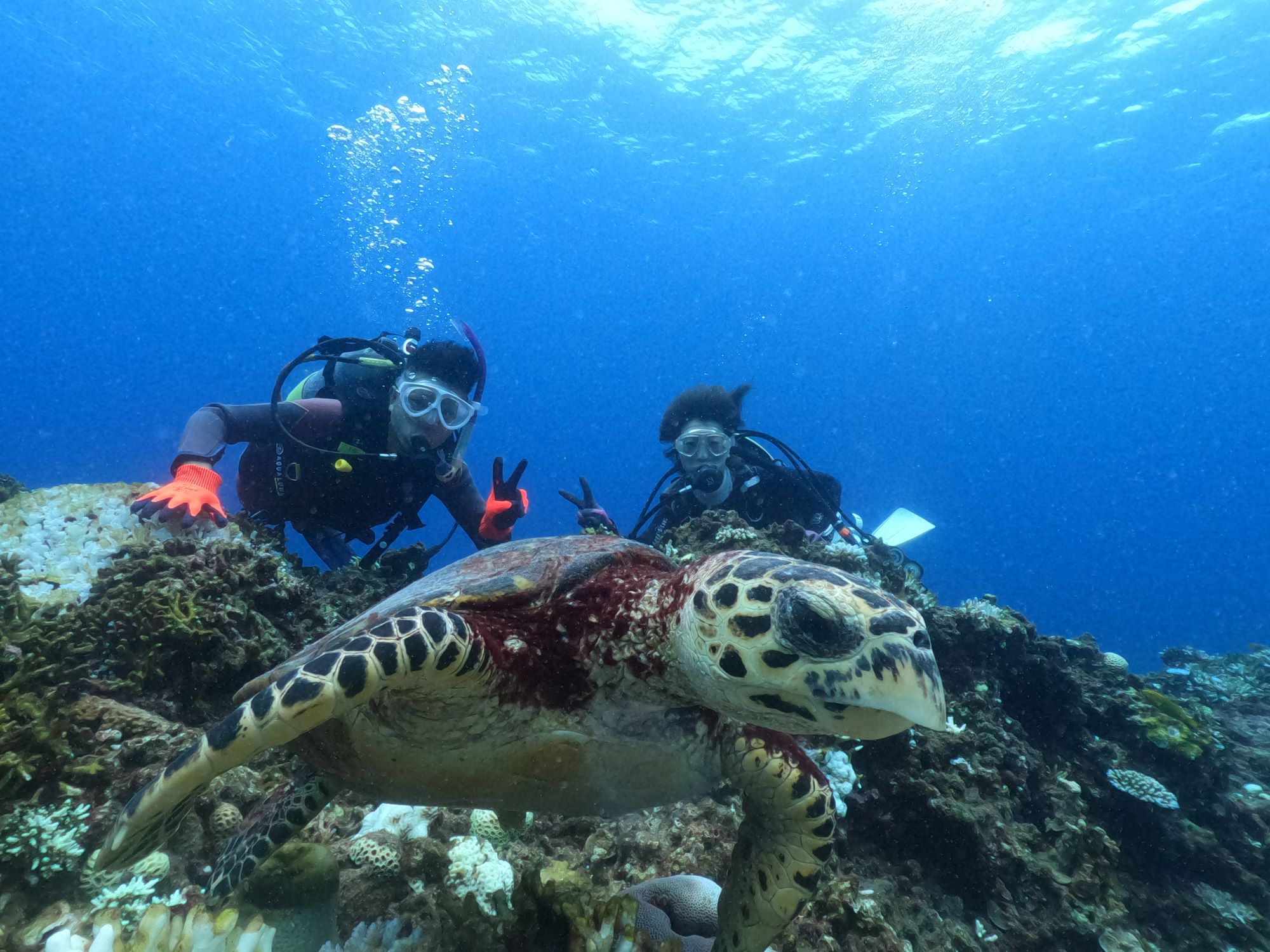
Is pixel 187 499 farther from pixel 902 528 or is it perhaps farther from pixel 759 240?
pixel 759 240

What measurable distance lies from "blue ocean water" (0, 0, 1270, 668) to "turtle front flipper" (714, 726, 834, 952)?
27955mm

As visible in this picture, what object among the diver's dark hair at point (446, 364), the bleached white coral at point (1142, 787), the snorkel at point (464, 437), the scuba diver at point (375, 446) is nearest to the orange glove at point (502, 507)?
the scuba diver at point (375, 446)

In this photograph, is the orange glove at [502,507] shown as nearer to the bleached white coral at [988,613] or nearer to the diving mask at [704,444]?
the diving mask at [704,444]

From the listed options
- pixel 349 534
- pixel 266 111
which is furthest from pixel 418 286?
pixel 349 534

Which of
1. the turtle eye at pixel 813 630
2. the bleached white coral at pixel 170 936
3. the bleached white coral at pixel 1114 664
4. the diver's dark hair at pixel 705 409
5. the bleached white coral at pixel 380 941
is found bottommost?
the bleached white coral at pixel 380 941

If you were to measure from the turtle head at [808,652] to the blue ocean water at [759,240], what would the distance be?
27.8m

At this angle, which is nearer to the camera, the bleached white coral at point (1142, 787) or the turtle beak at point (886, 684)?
the turtle beak at point (886, 684)

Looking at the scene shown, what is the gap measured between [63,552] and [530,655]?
3851mm

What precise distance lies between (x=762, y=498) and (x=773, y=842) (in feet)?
18.5

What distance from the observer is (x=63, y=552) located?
3.90 m

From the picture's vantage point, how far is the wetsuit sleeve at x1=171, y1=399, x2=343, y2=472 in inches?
187

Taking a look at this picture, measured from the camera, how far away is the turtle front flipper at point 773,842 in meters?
2.21

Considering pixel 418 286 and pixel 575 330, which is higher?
pixel 575 330

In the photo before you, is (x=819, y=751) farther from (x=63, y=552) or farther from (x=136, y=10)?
(x=136, y=10)
